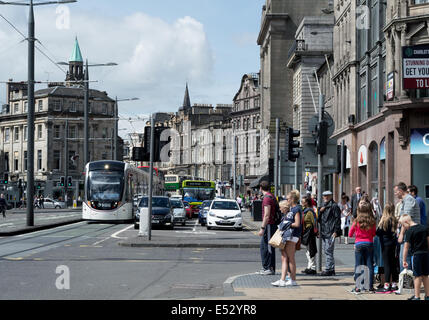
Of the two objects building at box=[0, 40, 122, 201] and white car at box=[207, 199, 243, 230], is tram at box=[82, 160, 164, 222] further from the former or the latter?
building at box=[0, 40, 122, 201]

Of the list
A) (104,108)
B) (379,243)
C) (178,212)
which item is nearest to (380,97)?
(178,212)

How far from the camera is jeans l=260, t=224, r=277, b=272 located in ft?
51.7

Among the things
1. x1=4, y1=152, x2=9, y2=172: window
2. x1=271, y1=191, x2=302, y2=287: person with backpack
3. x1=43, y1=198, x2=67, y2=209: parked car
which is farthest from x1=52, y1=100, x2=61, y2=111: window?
x1=271, y1=191, x2=302, y2=287: person with backpack

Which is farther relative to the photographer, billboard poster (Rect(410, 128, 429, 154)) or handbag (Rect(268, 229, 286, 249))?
billboard poster (Rect(410, 128, 429, 154))

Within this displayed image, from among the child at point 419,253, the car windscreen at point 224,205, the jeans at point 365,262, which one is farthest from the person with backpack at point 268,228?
the car windscreen at point 224,205

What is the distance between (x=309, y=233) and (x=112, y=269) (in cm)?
419

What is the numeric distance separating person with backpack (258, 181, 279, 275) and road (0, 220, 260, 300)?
31.8 inches

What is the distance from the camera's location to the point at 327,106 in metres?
52.8

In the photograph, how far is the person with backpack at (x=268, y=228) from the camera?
621 inches

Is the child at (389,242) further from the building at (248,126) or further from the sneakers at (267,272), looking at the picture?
the building at (248,126)

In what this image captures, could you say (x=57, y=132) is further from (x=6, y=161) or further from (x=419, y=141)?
(x=419, y=141)

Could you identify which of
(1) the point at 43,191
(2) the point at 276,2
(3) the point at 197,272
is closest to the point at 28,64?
(3) the point at 197,272

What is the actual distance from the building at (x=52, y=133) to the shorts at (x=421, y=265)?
105 metres
